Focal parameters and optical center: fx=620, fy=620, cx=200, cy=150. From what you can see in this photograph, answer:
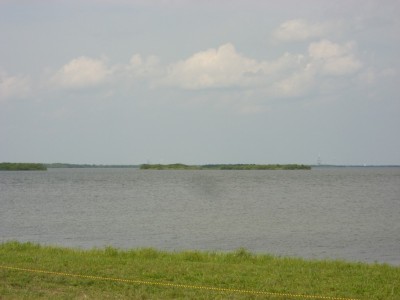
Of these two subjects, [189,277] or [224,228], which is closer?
[189,277]

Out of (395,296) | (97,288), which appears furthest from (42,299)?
(395,296)

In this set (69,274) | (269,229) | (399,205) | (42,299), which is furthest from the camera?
(399,205)

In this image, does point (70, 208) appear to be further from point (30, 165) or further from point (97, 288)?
point (30, 165)

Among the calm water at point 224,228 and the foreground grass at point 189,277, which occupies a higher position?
the foreground grass at point 189,277

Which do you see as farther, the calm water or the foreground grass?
the calm water

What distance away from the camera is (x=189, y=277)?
13.0 meters

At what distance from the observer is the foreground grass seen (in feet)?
37.6

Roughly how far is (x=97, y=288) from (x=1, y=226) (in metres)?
23.1

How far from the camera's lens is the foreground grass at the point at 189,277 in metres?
11.5

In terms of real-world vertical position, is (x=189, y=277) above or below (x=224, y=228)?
above

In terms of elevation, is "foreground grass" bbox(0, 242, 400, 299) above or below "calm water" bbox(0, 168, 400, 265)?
above

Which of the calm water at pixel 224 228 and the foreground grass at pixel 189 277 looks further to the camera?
the calm water at pixel 224 228

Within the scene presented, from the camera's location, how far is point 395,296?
11414 millimetres

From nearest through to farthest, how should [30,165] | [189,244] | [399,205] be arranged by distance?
1. [189,244]
2. [399,205]
3. [30,165]
